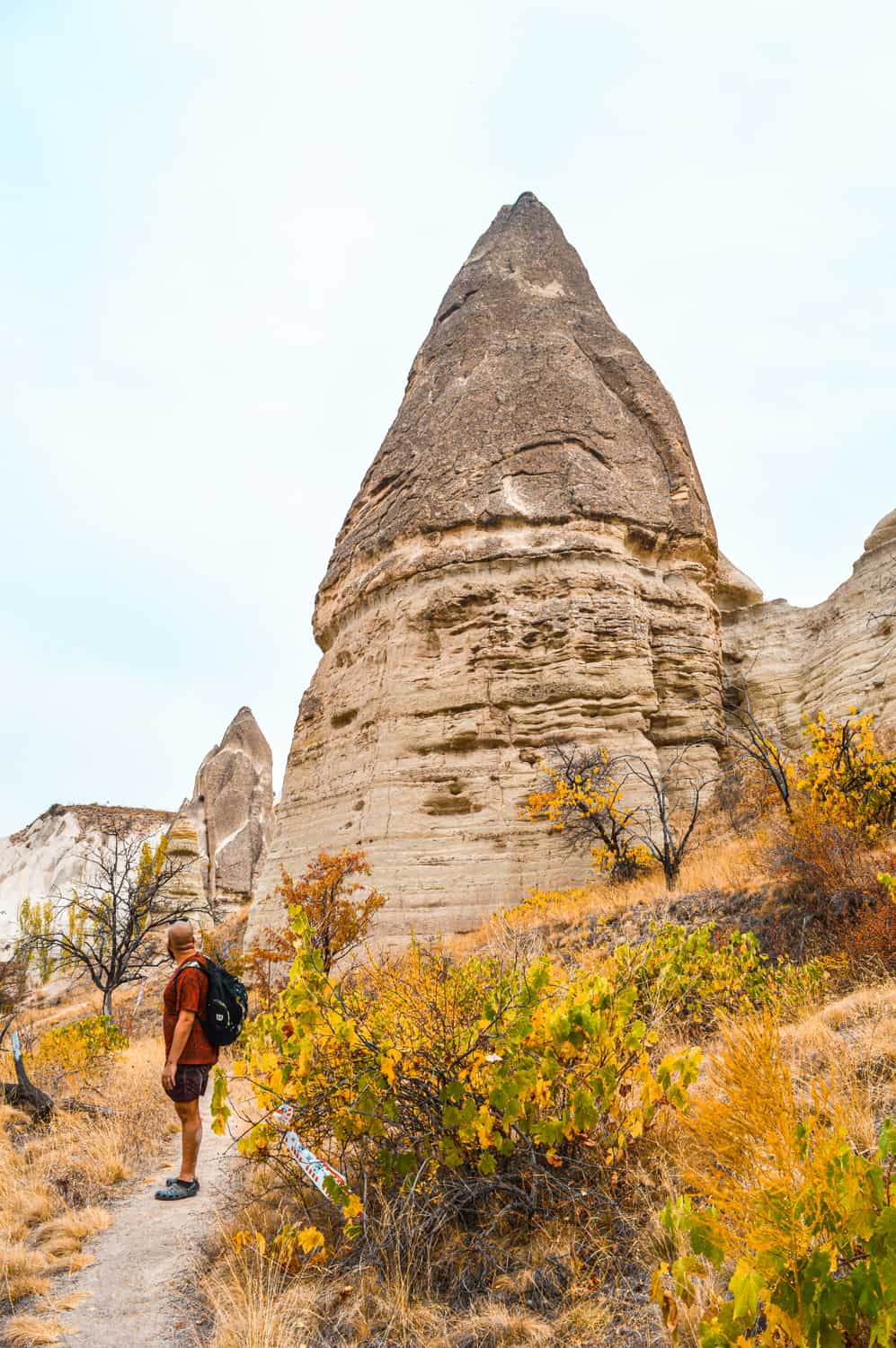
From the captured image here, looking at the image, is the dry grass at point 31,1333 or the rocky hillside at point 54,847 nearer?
the dry grass at point 31,1333

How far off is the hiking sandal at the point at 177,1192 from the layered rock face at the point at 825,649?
12.6 metres

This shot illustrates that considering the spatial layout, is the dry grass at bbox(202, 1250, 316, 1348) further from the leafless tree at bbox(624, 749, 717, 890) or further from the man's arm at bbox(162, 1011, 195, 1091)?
the leafless tree at bbox(624, 749, 717, 890)

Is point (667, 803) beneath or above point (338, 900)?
above

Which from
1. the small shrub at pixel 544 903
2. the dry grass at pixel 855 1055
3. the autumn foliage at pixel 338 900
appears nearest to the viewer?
the dry grass at pixel 855 1055

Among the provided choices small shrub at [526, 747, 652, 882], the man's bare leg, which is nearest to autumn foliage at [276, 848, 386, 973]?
small shrub at [526, 747, 652, 882]

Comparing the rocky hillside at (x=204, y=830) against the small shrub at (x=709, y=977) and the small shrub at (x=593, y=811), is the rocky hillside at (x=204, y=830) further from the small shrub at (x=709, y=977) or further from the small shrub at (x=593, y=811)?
the small shrub at (x=709, y=977)

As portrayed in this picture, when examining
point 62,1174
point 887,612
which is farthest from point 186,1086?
point 887,612

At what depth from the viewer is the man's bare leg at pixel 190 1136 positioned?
14.8 feet

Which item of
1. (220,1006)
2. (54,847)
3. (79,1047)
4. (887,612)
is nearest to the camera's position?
(220,1006)

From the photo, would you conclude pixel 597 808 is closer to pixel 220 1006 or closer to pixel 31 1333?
pixel 220 1006

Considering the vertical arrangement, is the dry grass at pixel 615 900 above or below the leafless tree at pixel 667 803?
below

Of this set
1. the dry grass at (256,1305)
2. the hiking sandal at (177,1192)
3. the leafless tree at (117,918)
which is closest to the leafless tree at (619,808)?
the leafless tree at (117,918)

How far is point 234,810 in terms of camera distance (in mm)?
33719

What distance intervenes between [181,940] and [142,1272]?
167 centimetres
